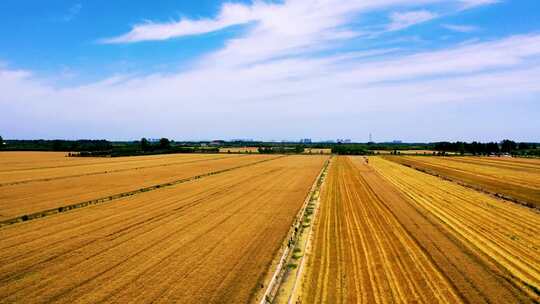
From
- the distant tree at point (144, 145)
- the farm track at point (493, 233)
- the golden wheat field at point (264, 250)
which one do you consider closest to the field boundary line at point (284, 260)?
the golden wheat field at point (264, 250)

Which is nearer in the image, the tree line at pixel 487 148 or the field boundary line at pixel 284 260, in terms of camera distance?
the field boundary line at pixel 284 260

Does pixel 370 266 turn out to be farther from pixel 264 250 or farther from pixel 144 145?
pixel 144 145

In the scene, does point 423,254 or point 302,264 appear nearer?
point 302,264

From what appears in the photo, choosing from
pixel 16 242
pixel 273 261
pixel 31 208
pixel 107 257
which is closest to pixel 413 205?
pixel 273 261

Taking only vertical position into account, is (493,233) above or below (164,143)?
below

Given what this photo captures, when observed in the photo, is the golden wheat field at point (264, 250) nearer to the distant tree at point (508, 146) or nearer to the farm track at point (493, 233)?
the farm track at point (493, 233)

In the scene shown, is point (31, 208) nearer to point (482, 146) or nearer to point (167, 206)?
point (167, 206)

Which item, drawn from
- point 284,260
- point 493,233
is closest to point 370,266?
point 284,260
